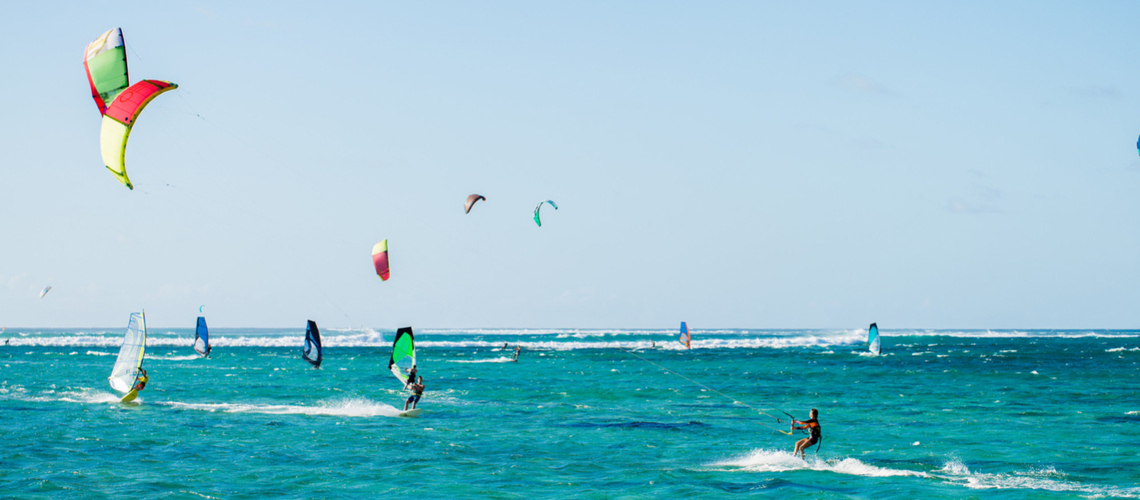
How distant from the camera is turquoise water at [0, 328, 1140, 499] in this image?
15.0m

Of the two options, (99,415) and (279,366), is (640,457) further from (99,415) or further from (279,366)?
(279,366)

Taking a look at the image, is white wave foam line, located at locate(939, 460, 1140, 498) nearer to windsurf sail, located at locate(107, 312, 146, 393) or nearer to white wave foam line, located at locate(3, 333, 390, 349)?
windsurf sail, located at locate(107, 312, 146, 393)

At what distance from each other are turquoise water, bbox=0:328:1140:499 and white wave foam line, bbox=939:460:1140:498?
5cm

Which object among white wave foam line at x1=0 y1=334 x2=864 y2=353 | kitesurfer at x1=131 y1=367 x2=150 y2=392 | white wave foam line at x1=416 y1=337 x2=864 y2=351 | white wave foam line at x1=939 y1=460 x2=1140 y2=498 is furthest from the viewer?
white wave foam line at x1=0 y1=334 x2=864 y2=353

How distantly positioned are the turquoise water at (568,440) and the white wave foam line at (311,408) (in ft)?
0.30

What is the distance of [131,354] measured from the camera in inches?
955

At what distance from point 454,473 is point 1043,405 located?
797 inches

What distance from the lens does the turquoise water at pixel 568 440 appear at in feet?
49.1

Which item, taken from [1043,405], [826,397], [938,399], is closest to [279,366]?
[826,397]

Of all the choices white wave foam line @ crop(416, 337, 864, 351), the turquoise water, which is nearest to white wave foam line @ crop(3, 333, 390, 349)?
white wave foam line @ crop(416, 337, 864, 351)

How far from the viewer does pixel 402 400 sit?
29922 millimetres

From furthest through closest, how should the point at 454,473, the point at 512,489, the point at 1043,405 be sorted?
the point at 1043,405
the point at 454,473
the point at 512,489

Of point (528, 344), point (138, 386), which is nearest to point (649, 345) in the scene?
point (528, 344)

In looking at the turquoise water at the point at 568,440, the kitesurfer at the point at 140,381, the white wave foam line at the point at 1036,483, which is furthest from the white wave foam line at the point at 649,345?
the white wave foam line at the point at 1036,483
